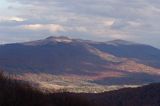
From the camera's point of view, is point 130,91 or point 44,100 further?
point 130,91

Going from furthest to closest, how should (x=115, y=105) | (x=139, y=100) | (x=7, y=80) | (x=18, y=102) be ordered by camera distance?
(x=139, y=100)
(x=115, y=105)
(x=7, y=80)
(x=18, y=102)

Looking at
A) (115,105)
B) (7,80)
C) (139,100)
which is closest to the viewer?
(7,80)

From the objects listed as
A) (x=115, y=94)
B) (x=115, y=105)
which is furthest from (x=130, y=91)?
(x=115, y=105)

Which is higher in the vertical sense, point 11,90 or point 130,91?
point 11,90

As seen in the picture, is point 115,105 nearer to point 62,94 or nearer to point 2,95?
point 62,94

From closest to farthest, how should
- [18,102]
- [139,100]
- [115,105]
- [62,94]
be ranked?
[18,102]
[62,94]
[115,105]
[139,100]

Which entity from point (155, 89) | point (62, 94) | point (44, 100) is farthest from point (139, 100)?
point (44, 100)

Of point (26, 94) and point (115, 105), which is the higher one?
point (26, 94)

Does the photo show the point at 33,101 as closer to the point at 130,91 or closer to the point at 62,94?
the point at 62,94

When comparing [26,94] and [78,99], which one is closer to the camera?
[26,94]
